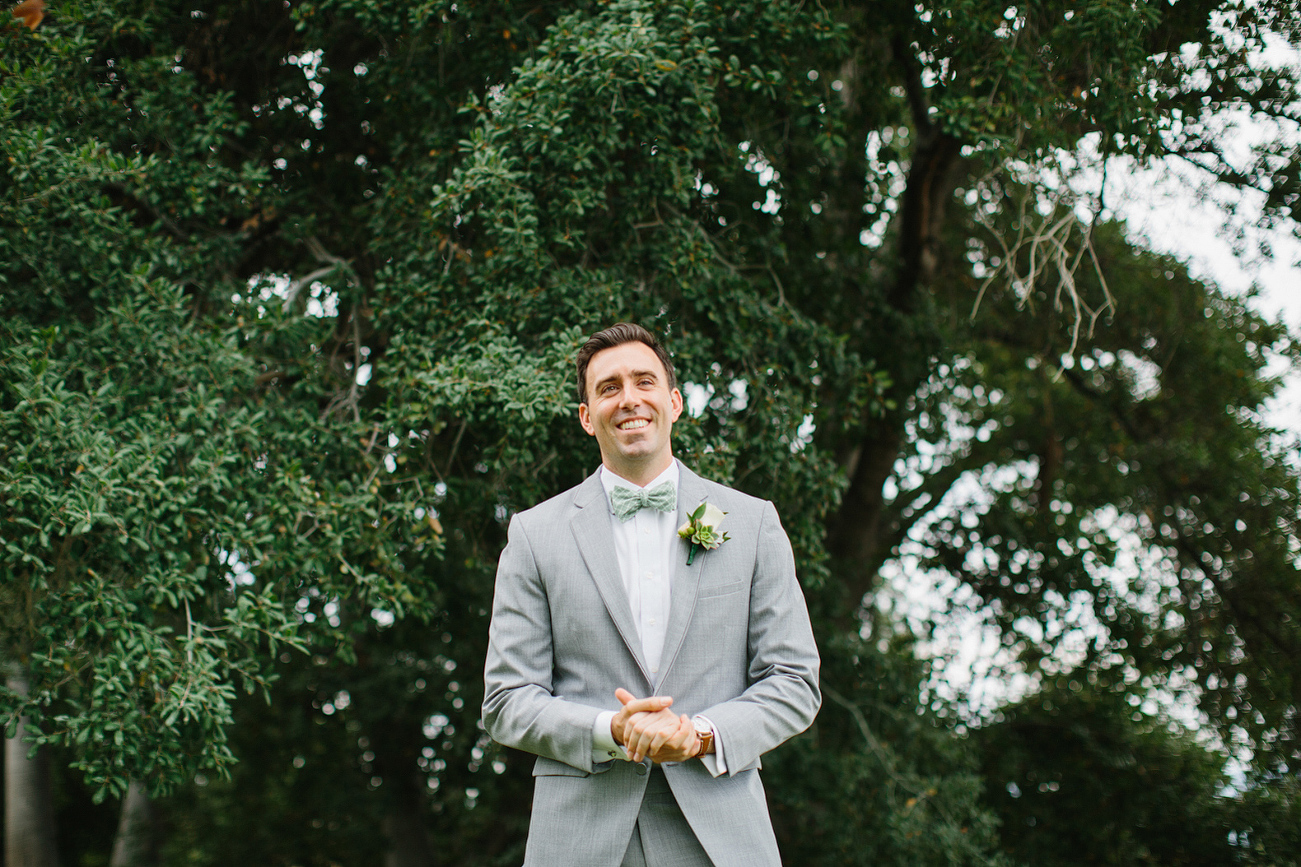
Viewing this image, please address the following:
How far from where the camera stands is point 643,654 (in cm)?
229

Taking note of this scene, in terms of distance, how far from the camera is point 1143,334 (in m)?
7.49

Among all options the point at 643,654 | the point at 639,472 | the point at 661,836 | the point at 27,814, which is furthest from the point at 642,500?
the point at 27,814

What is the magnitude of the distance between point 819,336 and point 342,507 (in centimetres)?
271

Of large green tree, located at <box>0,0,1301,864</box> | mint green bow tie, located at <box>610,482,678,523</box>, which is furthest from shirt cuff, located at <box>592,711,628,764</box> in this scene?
large green tree, located at <box>0,0,1301,864</box>

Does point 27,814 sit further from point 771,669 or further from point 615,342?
point 771,669

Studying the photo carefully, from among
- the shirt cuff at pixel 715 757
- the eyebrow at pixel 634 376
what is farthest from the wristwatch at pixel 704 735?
the eyebrow at pixel 634 376

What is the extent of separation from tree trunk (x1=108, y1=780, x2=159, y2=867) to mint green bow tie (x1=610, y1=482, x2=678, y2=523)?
9.57 metres

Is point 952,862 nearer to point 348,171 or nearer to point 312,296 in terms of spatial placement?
point 312,296

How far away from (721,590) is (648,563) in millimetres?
202

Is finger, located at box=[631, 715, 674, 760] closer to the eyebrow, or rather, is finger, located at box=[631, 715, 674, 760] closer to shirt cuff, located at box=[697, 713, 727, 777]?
shirt cuff, located at box=[697, 713, 727, 777]

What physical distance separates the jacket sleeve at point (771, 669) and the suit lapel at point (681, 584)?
0.53ft

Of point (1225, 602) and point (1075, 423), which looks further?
point (1075, 423)

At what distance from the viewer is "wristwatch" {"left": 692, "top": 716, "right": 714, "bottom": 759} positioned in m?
→ 2.14

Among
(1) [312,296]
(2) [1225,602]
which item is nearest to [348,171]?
(1) [312,296]
